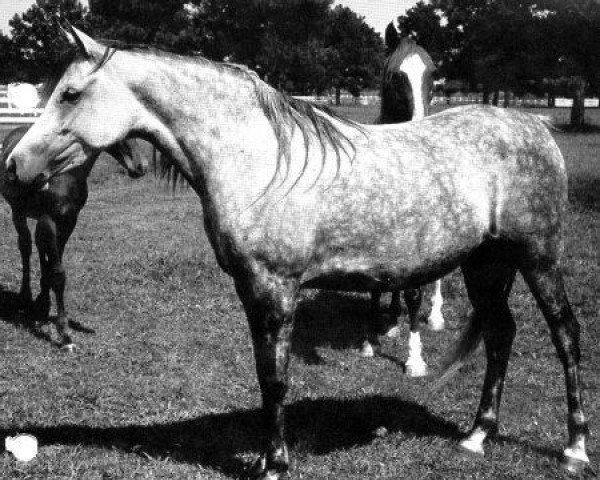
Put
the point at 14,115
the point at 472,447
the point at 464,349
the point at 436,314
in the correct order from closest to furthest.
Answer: the point at 472,447 < the point at 464,349 < the point at 436,314 < the point at 14,115

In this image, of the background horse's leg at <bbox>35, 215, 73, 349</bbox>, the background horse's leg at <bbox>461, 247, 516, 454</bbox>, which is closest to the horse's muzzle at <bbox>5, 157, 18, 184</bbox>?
the background horse's leg at <bbox>461, 247, 516, 454</bbox>

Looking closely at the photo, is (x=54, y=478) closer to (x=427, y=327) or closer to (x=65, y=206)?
(x=65, y=206)

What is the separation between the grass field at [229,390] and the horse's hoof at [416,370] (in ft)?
0.45

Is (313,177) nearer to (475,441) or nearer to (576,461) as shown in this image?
(475,441)

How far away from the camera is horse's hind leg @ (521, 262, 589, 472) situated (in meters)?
3.65

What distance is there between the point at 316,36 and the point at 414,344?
41348mm

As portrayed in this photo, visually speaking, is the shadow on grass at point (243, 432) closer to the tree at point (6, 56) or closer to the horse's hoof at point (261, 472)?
the horse's hoof at point (261, 472)

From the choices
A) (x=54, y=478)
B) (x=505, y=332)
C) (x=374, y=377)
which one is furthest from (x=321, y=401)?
(x=54, y=478)

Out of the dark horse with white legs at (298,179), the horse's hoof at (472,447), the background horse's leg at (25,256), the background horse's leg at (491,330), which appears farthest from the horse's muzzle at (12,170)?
the background horse's leg at (25,256)

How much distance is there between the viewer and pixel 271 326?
3223 millimetres

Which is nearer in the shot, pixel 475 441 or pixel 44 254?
pixel 475 441

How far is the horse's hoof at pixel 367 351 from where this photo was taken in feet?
19.3

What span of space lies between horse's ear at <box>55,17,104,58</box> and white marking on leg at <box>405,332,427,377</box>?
355 cm

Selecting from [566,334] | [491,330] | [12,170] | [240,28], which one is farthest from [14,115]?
[566,334]
